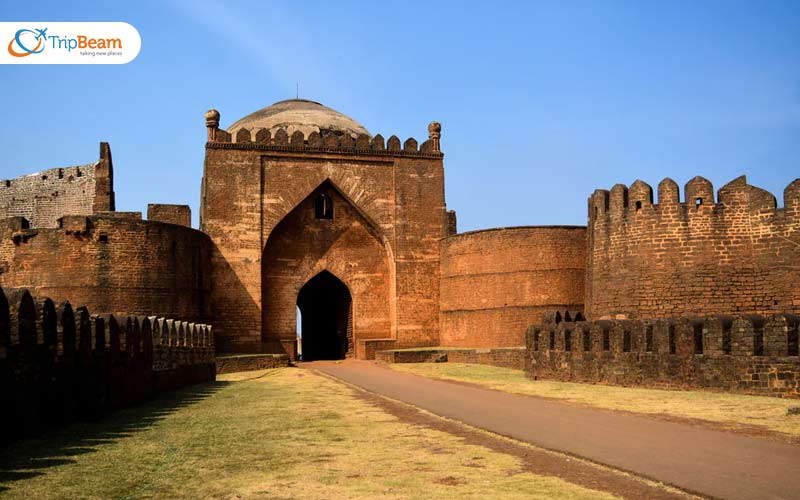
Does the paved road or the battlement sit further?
the battlement

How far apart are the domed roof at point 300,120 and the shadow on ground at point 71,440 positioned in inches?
808

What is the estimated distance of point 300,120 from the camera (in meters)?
33.6

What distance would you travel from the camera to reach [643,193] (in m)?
21.0

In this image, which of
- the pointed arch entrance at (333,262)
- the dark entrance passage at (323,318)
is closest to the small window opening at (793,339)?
the pointed arch entrance at (333,262)

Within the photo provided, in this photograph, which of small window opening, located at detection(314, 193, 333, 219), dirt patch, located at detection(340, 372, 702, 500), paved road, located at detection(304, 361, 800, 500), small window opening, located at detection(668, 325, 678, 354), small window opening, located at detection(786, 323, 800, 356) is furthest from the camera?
small window opening, located at detection(314, 193, 333, 219)

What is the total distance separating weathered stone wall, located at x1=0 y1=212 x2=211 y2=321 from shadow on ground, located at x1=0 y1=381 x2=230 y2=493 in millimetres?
11169

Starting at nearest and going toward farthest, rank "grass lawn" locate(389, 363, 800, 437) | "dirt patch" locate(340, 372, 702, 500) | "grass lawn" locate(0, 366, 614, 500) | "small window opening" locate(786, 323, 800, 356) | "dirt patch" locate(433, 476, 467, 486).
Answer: "dirt patch" locate(340, 372, 702, 500), "grass lawn" locate(0, 366, 614, 500), "dirt patch" locate(433, 476, 467, 486), "grass lawn" locate(389, 363, 800, 437), "small window opening" locate(786, 323, 800, 356)

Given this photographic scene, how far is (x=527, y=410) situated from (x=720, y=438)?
3330 millimetres

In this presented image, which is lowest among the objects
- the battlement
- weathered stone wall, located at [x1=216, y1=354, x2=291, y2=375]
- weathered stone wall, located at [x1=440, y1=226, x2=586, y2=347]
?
weathered stone wall, located at [x1=216, y1=354, x2=291, y2=375]

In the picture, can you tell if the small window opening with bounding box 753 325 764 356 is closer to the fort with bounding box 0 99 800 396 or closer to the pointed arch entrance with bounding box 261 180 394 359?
the fort with bounding box 0 99 800 396

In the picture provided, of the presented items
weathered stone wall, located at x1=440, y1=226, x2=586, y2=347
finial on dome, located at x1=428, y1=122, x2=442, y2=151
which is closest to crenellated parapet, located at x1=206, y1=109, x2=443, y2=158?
finial on dome, located at x1=428, y1=122, x2=442, y2=151

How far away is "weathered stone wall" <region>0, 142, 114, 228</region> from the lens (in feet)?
113

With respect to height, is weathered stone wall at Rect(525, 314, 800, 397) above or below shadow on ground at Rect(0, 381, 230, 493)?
above

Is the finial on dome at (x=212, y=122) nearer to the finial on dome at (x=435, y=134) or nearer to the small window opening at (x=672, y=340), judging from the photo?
the finial on dome at (x=435, y=134)
